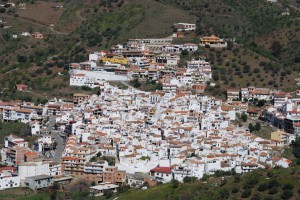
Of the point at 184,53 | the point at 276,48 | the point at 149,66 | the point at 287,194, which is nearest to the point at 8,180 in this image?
the point at 287,194

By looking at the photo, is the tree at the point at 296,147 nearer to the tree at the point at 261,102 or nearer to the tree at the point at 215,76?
the tree at the point at 261,102

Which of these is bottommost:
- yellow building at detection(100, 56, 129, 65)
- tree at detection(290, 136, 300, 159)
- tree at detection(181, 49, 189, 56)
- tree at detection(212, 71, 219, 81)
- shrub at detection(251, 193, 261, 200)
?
tree at detection(290, 136, 300, 159)

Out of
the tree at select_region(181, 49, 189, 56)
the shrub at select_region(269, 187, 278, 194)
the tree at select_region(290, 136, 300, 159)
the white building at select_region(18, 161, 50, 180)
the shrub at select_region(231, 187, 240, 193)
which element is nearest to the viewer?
the shrub at select_region(269, 187, 278, 194)

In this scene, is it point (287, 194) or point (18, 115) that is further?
point (18, 115)

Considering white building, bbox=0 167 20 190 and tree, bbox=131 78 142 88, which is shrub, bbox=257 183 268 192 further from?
tree, bbox=131 78 142 88

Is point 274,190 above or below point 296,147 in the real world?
above

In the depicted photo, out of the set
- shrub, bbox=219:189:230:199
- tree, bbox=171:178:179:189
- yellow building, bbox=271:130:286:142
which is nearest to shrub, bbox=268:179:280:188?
shrub, bbox=219:189:230:199

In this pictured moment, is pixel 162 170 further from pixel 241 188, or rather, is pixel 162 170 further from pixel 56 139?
pixel 241 188
